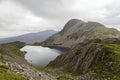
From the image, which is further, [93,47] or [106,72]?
[93,47]

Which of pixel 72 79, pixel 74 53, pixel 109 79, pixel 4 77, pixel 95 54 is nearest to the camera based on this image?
pixel 4 77

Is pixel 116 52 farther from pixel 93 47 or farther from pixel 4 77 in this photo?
pixel 4 77

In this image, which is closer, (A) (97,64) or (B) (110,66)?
(B) (110,66)

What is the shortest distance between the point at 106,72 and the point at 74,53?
45.7 metres

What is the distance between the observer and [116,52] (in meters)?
95.6

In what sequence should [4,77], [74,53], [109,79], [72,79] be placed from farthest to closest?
1. [74,53]
2. [72,79]
3. [109,79]
4. [4,77]

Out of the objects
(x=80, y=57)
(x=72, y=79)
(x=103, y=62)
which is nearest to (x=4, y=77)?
(x=72, y=79)

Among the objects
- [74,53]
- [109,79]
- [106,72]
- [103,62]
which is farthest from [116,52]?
[74,53]

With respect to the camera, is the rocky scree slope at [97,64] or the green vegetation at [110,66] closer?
the green vegetation at [110,66]

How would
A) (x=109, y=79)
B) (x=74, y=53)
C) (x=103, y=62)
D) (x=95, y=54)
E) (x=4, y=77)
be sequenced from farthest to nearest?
1. (x=74, y=53)
2. (x=95, y=54)
3. (x=103, y=62)
4. (x=109, y=79)
5. (x=4, y=77)

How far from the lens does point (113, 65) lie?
8562 centimetres

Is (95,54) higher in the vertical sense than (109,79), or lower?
higher

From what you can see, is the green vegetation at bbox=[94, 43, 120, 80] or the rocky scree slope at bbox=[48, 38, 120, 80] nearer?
the green vegetation at bbox=[94, 43, 120, 80]

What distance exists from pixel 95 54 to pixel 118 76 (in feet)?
86.3
